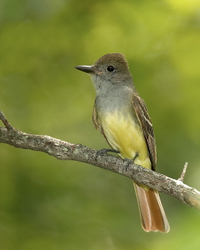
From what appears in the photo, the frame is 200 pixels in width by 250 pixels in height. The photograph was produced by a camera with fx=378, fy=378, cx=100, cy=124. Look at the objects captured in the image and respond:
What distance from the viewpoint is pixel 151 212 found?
3.99 m

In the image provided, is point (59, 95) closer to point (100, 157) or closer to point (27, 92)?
point (27, 92)

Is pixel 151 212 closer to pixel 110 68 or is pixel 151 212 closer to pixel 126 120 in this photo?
pixel 126 120

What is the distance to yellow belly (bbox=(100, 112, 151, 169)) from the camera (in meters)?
3.80

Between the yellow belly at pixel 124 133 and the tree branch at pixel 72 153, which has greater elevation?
the yellow belly at pixel 124 133

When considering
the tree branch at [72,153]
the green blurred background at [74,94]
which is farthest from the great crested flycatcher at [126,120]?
the tree branch at [72,153]

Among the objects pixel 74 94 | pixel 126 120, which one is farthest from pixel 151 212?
pixel 74 94

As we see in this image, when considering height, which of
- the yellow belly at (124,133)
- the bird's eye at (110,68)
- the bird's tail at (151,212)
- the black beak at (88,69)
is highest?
the bird's eye at (110,68)

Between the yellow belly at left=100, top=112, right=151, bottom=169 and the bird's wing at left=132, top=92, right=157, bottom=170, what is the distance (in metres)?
0.05

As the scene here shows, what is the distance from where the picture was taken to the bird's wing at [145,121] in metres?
3.88

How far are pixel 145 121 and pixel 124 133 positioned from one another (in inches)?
10.8

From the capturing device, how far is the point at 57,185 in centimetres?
437

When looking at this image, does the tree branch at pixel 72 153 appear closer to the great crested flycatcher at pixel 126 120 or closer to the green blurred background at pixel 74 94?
the great crested flycatcher at pixel 126 120

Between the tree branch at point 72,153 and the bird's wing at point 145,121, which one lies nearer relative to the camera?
the tree branch at point 72,153

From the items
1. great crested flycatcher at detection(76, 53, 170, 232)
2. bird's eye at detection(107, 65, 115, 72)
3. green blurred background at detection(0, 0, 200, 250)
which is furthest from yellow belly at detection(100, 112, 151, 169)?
bird's eye at detection(107, 65, 115, 72)
